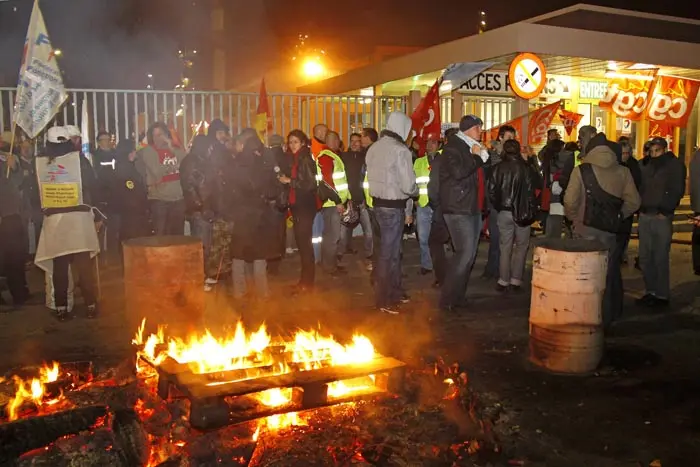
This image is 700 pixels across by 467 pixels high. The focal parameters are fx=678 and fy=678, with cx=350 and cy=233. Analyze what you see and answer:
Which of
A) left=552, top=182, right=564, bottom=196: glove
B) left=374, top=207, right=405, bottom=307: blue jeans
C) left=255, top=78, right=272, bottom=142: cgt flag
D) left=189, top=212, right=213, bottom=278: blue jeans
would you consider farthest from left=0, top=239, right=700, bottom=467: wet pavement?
left=255, top=78, right=272, bottom=142: cgt flag

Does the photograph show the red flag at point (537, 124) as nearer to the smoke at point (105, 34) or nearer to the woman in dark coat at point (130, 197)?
the woman in dark coat at point (130, 197)

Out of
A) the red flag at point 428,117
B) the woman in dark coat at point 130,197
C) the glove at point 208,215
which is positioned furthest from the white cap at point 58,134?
the red flag at point 428,117

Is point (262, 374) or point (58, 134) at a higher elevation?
point (58, 134)

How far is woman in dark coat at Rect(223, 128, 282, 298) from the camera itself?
802cm

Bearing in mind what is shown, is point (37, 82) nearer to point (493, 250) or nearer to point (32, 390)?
point (32, 390)

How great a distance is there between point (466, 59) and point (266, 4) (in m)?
21.0

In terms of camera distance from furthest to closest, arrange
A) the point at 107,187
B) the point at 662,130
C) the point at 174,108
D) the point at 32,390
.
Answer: the point at 662,130 < the point at 174,108 < the point at 107,187 < the point at 32,390

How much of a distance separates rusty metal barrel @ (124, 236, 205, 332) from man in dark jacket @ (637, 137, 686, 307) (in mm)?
5303

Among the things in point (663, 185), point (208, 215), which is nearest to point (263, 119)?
point (208, 215)

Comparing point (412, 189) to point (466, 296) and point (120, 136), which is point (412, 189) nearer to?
point (466, 296)

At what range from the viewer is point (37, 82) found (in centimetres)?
786

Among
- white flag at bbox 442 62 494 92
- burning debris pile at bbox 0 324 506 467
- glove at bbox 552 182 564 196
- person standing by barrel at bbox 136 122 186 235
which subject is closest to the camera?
burning debris pile at bbox 0 324 506 467

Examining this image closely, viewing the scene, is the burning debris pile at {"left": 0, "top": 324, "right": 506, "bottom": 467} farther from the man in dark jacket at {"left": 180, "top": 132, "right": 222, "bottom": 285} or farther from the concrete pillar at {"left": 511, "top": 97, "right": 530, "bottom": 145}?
the concrete pillar at {"left": 511, "top": 97, "right": 530, "bottom": 145}

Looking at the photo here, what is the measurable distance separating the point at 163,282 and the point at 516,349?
3491mm
